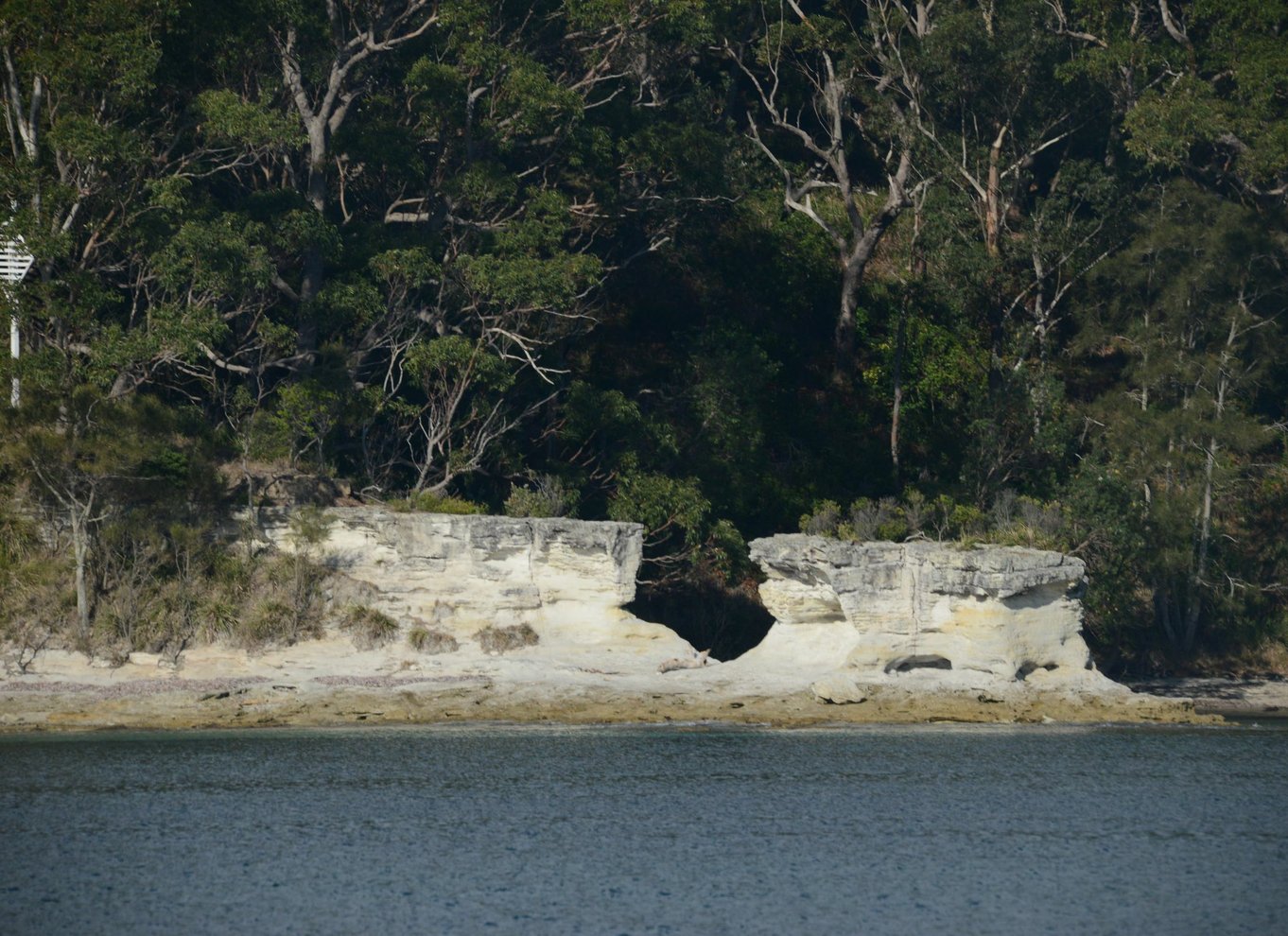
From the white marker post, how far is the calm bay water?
7.94 m

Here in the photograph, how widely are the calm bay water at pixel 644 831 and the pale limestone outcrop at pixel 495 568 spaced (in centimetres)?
454

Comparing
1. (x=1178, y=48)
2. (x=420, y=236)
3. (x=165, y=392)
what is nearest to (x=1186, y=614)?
(x=1178, y=48)

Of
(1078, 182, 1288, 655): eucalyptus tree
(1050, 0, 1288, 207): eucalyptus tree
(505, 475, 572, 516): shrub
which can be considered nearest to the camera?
(505, 475, 572, 516): shrub

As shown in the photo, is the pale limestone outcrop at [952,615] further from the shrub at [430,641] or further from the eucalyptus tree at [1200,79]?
the eucalyptus tree at [1200,79]

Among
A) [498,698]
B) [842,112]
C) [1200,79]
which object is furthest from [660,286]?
[498,698]

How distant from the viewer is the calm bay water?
2017 centimetres

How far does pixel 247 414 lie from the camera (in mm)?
35094

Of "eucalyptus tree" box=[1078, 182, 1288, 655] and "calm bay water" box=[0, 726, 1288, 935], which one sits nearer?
"calm bay water" box=[0, 726, 1288, 935]

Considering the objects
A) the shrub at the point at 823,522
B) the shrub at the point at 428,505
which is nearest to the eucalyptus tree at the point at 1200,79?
the shrub at the point at 823,522

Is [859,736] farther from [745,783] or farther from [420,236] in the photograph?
[420,236]

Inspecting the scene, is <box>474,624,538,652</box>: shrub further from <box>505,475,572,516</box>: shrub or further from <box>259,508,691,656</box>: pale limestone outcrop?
<box>505,475,572,516</box>: shrub

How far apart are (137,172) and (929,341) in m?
18.8

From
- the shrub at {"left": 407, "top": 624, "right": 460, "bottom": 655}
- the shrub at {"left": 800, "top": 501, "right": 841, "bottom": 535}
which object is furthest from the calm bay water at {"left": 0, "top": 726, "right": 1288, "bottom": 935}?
the shrub at {"left": 800, "top": 501, "right": 841, "bottom": 535}

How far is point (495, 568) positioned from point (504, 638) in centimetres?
146
